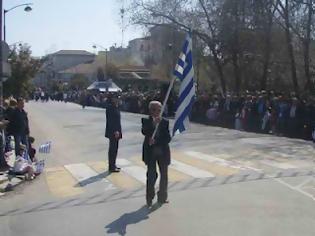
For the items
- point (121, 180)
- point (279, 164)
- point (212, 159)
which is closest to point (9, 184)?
point (121, 180)

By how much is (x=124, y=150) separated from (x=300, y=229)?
10386 millimetres

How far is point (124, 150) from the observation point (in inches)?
699

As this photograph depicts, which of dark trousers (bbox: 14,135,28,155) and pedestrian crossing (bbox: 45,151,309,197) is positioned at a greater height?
dark trousers (bbox: 14,135,28,155)

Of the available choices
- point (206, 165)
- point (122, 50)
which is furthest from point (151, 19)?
point (122, 50)

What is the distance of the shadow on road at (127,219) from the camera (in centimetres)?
800

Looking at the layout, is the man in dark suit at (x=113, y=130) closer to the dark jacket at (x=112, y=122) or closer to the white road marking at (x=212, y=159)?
the dark jacket at (x=112, y=122)

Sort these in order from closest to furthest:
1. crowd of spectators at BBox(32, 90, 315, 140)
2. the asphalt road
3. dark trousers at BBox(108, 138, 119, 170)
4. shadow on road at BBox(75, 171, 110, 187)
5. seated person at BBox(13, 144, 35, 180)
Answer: the asphalt road, shadow on road at BBox(75, 171, 110, 187), seated person at BBox(13, 144, 35, 180), dark trousers at BBox(108, 138, 119, 170), crowd of spectators at BBox(32, 90, 315, 140)

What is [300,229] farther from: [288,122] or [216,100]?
[216,100]

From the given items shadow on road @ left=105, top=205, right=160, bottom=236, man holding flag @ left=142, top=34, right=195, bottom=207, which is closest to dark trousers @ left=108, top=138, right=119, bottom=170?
man holding flag @ left=142, top=34, right=195, bottom=207

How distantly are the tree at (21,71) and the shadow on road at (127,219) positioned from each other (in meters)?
25.9

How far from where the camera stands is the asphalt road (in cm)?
812

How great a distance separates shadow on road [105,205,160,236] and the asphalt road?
0.01m

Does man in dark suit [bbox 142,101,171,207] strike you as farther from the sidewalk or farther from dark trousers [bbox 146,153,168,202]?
the sidewalk

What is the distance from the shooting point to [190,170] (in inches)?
523
